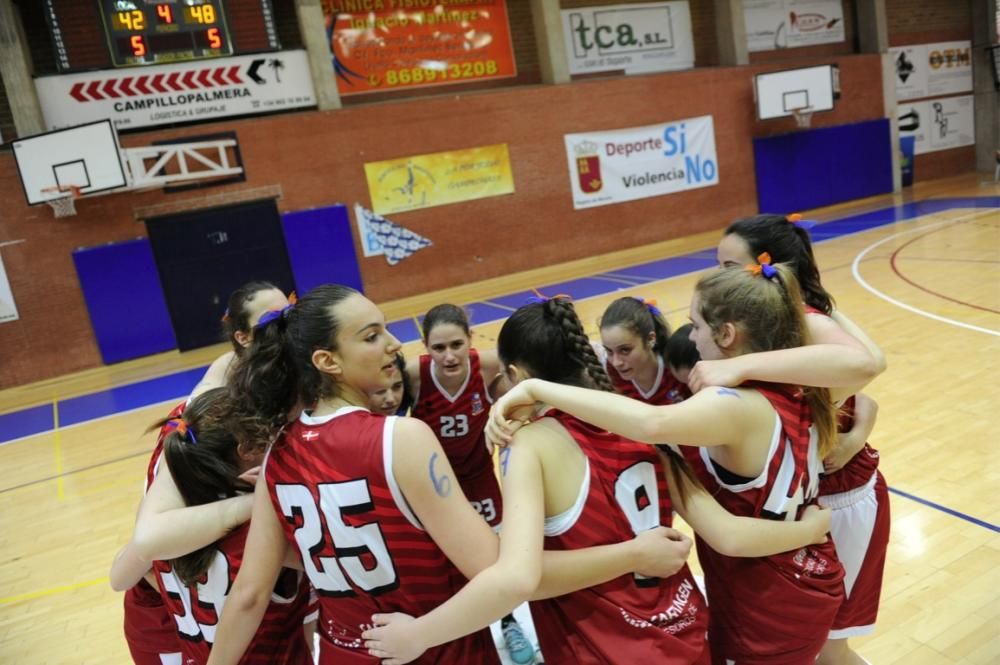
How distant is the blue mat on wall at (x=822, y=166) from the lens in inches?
617

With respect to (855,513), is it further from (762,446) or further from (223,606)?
(223,606)

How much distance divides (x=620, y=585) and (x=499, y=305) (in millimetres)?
9903

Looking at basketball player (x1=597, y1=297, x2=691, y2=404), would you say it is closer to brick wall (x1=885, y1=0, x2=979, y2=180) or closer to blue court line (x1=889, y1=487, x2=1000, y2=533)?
blue court line (x1=889, y1=487, x2=1000, y2=533)

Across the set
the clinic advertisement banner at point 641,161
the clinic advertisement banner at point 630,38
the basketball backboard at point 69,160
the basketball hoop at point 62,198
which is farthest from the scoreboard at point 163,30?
the clinic advertisement banner at point 630,38

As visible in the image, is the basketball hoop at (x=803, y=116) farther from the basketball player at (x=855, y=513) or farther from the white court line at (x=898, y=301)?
the basketball player at (x=855, y=513)

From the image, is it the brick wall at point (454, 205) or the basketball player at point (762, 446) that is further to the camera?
the brick wall at point (454, 205)

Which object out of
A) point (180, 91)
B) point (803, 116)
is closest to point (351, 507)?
point (180, 91)

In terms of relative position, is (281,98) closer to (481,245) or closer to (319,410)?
(481,245)

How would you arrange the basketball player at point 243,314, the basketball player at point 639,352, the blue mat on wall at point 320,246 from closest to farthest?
the basketball player at point 639,352
the basketball player at point 243,314
the blue mat on wall at point 320,246

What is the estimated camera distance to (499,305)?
37.4 feet

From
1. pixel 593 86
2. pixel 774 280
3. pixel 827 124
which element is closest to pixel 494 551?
pixel 774 280

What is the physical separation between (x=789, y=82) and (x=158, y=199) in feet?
43.8

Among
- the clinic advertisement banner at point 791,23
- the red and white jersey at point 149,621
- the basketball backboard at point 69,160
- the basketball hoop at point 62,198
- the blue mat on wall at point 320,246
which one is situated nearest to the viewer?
the red and white jersey at point 149,621

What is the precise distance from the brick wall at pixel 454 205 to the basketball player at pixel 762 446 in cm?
1090
